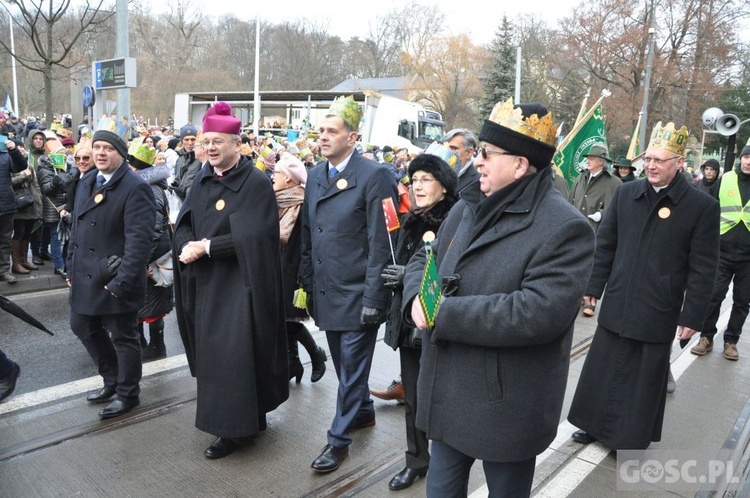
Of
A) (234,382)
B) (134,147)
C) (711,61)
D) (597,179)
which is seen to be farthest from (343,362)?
(711,61)

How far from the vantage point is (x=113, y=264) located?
4199mm

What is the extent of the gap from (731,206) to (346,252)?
480 cm

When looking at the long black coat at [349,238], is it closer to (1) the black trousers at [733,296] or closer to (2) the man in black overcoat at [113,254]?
(2) the man in black overcoat at [113,254]

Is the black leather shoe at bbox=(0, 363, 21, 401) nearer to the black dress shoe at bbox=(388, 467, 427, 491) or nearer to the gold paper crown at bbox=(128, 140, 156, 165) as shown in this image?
the gold paper crown at bbox=(128, 140, 156, 165)

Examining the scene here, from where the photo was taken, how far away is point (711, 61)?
1125 inches

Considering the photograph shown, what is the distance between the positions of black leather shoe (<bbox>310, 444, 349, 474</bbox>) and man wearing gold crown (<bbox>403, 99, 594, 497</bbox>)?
1.45 metres

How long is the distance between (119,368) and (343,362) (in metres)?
1.75

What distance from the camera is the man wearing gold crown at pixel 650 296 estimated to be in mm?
3859

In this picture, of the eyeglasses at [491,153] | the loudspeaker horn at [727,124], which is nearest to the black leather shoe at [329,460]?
the eyeglasses at [491,153]

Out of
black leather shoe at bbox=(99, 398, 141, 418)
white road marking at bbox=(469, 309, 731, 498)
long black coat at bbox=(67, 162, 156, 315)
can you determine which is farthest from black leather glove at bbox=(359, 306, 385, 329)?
black leather shoe at bbox=(99, 398, 141, 418)

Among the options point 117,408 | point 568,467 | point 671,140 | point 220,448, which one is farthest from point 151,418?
point 671,140

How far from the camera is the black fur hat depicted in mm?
3443

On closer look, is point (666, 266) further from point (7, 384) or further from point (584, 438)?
point (7, 384)

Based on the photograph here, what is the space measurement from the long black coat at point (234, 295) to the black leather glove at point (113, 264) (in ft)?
2.31
